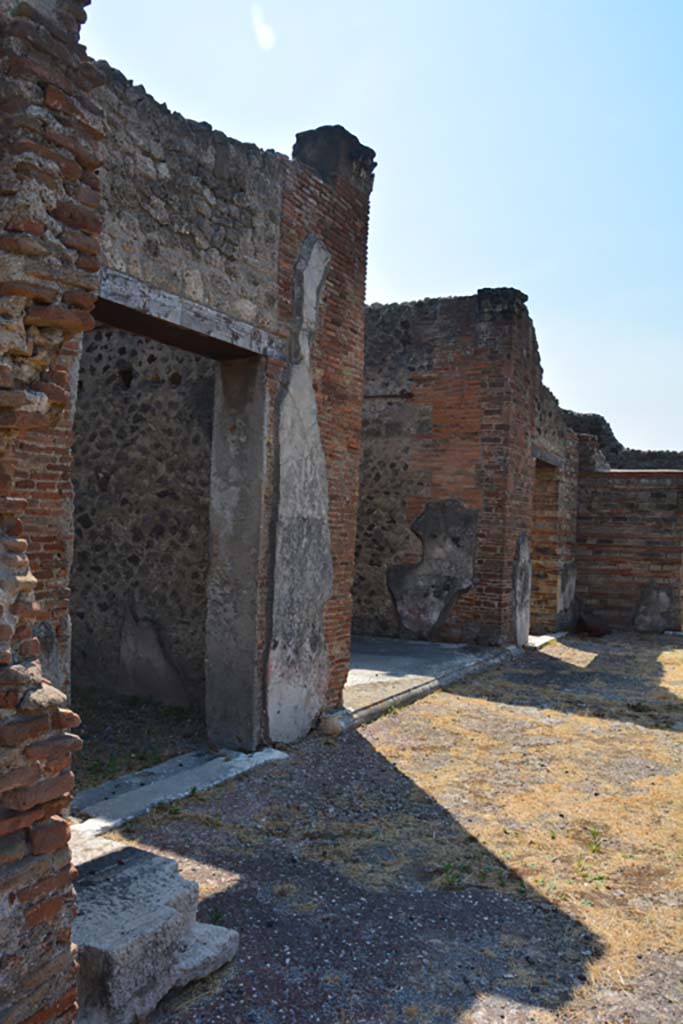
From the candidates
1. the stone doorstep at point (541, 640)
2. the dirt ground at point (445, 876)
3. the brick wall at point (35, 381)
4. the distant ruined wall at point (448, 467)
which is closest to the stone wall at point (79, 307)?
the brick wall at point (35, 381)

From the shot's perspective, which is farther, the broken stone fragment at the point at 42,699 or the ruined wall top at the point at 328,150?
the ruined wall top at the point at 328,150

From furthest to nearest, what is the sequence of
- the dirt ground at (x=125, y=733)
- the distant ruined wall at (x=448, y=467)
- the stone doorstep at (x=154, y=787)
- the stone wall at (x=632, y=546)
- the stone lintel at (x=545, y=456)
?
the stone wall at (x=632, y=546)
the stone lintel at (x=545, y=456)
the distant ruined wall at (x=448, y=467)
the dirt ground at (x=125, y=733)
the stone doorstep at (x=154, y=787)

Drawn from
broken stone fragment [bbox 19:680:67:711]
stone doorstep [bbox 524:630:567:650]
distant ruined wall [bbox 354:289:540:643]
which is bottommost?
stone doorstep [bbox 524:630:567:650]

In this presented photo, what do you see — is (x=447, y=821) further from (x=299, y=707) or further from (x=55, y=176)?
(x=55, y=176)

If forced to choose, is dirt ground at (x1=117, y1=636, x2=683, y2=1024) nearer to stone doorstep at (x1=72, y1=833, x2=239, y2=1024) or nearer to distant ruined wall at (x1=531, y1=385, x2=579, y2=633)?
stone doorstep at (x1=72, y1=833, x2=239, y2=1024)

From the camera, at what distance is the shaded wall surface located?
6109mm

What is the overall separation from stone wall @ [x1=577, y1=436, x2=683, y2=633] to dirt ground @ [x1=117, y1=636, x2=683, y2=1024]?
7.15m

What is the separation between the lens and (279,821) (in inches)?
175

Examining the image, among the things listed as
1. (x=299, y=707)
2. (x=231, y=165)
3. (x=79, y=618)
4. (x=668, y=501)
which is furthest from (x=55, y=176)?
(x=668, y=501)

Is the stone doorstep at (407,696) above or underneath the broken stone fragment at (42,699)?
underneath

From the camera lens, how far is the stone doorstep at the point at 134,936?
257cm

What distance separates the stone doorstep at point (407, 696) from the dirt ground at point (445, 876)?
0.13m

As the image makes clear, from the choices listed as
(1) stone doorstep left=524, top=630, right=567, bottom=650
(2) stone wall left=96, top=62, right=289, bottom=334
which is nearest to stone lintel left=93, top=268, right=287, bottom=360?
(2) stone wall left=96, top=62, right=289, bottom=334

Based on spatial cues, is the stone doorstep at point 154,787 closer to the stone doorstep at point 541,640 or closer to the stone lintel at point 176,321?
the stone lintel at point 176,321
